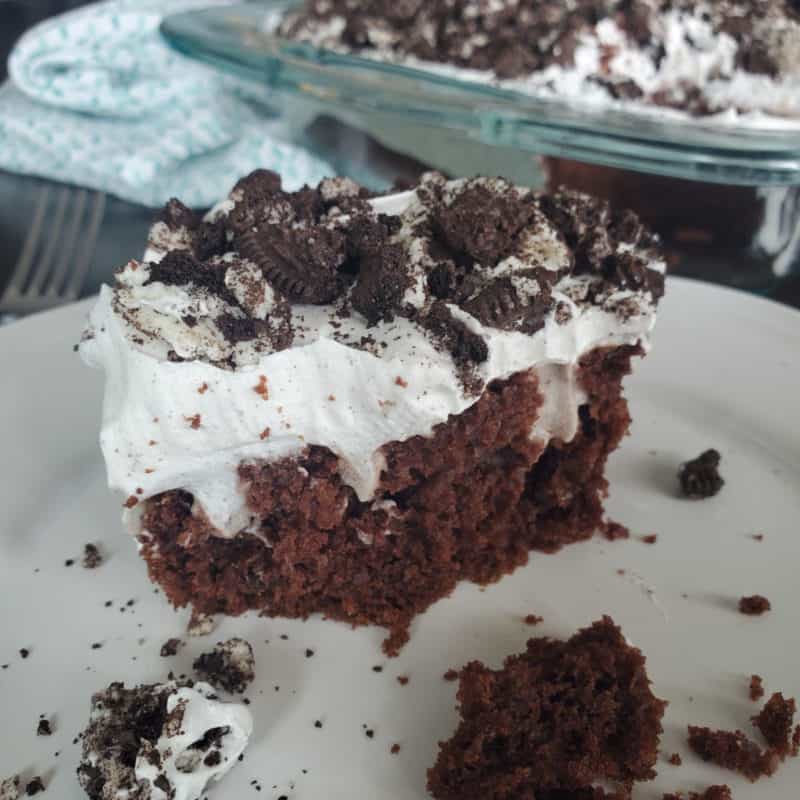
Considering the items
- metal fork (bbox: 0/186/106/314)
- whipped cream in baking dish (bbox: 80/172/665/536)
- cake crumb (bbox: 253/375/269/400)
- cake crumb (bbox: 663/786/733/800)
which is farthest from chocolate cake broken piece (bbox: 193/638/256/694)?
metal fork (bbox: 0/186/106/314)

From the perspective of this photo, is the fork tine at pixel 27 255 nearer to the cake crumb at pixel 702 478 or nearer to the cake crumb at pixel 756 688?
the cake crumb at pixel 702 478

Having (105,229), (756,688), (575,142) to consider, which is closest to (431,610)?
(756,688)

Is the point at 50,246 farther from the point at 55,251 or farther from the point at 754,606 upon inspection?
the point at 754,606

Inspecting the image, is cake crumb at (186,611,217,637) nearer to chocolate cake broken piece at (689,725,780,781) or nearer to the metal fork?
chocolate cake broken piece at (689,725,780,781)

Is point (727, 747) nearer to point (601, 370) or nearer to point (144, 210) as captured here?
point (601, 370)

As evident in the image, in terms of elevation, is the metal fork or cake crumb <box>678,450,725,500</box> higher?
cake crumb <box>678,450,725,500</box>

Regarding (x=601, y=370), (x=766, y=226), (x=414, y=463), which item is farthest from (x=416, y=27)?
(x=414, y=463)
